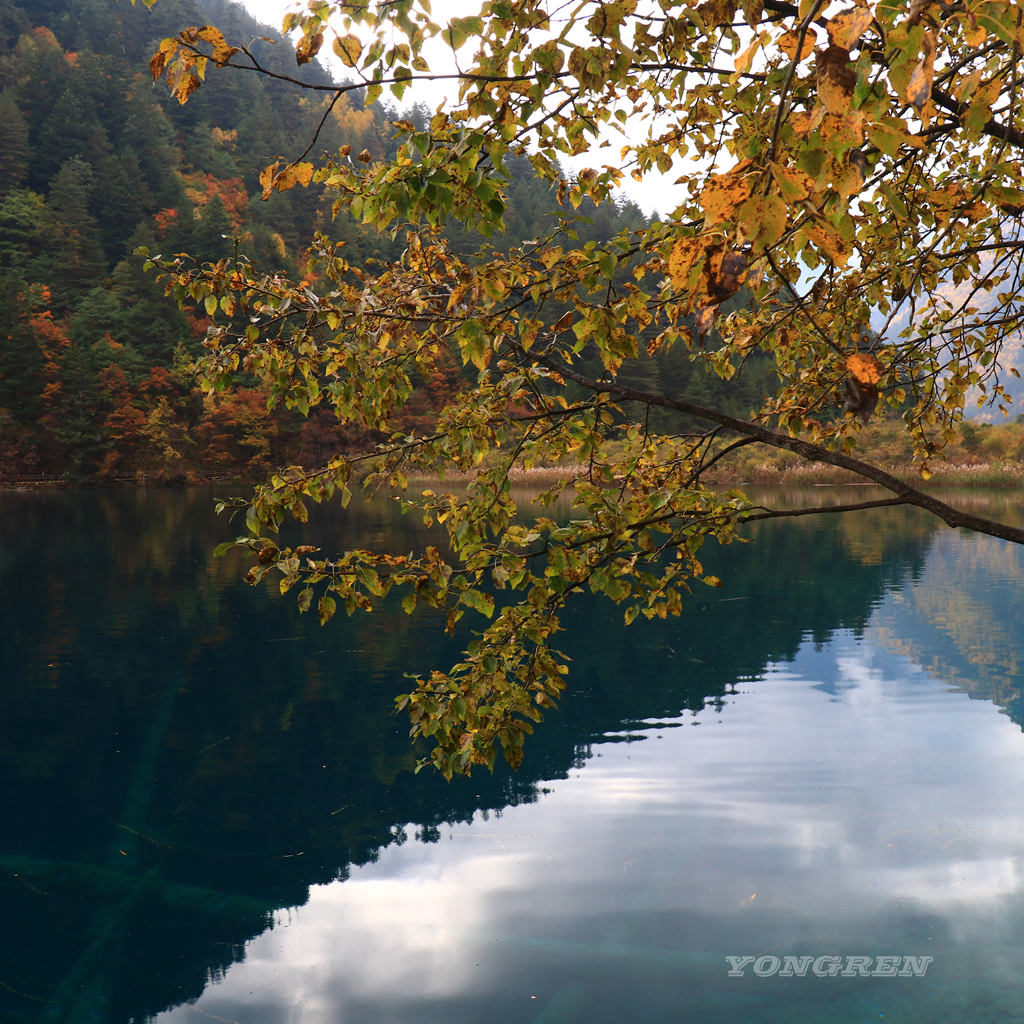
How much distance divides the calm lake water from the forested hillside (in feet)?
104

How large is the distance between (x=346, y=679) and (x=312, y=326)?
32.0 ft

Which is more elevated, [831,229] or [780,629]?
[831,229]

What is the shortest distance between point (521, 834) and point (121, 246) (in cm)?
8290

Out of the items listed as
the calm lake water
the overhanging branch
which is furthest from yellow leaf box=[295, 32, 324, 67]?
the calm lake water

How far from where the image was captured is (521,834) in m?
7.90

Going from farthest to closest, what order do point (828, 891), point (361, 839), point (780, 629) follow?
1. point (780, 629)
2. point (361, 839)
3. point (828, 891)

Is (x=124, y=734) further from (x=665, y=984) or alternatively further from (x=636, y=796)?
(x=665, y=984)

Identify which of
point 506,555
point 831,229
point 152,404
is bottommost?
point 152,404

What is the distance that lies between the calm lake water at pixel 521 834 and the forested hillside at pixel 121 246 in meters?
31.7

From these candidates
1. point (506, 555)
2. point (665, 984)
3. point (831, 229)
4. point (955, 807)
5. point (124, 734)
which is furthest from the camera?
point (124, 734)

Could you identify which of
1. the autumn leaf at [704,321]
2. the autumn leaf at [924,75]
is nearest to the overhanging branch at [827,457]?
the autumn leaf at [704,321]

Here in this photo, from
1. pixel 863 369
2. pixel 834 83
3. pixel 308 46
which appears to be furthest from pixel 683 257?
pixel 308 46

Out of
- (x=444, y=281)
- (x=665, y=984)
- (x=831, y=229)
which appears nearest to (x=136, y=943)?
(x=665, y=984)

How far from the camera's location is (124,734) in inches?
419
